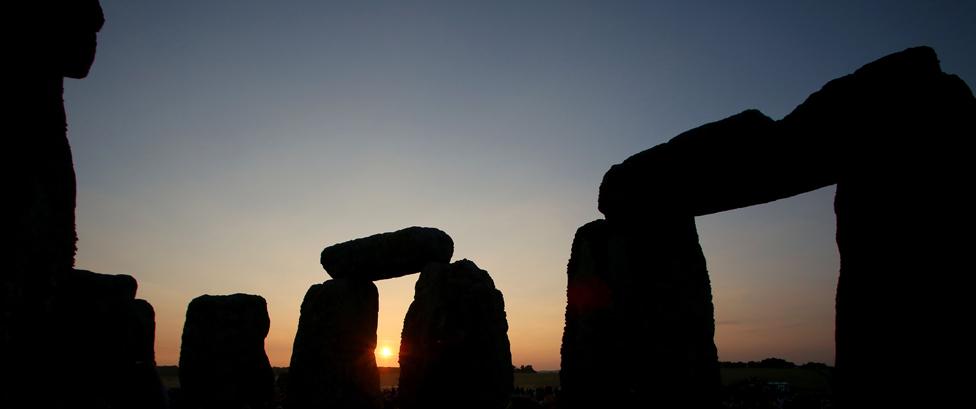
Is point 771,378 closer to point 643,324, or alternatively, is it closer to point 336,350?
point 336,350

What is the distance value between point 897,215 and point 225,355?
11182 mm

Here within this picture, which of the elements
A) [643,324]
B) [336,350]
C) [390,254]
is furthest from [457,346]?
Answer: [643,324]

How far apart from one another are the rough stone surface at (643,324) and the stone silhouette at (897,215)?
2.02 m

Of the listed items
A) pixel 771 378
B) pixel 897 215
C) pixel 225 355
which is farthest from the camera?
pixel 771 378

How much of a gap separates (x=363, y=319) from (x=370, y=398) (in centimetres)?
145

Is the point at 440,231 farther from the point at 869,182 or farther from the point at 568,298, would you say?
the point at 869,182

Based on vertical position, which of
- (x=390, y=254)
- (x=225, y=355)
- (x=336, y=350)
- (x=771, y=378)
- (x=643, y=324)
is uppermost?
(x=390, y=254)

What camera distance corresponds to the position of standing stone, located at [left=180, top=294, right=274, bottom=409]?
1128cm

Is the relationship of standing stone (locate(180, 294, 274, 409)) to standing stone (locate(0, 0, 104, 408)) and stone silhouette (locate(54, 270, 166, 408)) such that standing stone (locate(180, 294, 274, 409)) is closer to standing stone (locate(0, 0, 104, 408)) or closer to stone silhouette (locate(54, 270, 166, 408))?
stone silhouette (locate(54, 270, 166, 408))

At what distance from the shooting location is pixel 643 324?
6.53 meters

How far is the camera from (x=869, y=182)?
4.34 m

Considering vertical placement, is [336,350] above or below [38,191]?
below

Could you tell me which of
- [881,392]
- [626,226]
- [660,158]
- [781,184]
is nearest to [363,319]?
[626,226]

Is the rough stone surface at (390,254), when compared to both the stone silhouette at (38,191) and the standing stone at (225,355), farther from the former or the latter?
the stone silhouette at (38,191)
